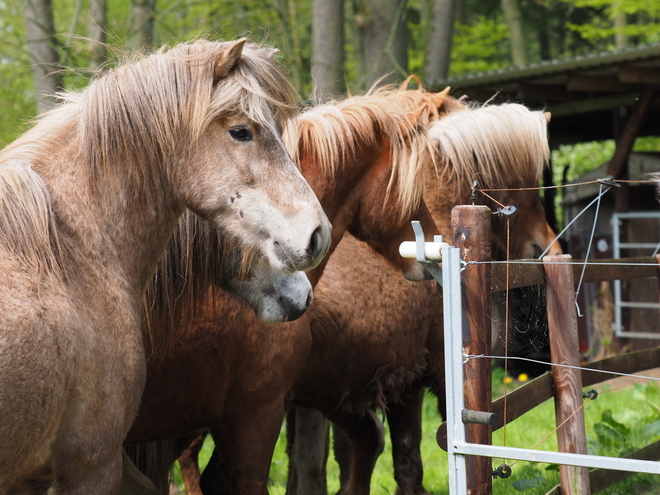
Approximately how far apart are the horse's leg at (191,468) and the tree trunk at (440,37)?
241 inches

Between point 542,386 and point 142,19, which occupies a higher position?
point 142,19

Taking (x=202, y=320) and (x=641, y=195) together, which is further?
(x=641, y=195)

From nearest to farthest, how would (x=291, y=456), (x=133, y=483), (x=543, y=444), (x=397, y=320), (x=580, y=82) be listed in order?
1. (x=133, y=483)
2. (x=397, y=320)
3. (x=291, y=456)
4. (x=543, y=444)
5. (x=580, y=82)

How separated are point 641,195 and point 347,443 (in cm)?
723

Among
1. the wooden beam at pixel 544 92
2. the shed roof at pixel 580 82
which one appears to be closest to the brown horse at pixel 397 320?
the shed roof at pixel 580 82

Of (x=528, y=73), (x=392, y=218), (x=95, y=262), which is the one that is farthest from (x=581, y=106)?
(x=95, y=262)

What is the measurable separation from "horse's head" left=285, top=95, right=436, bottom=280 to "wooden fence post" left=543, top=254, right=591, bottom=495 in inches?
29.2

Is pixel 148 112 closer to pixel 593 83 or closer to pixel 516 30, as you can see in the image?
pixel 593 83

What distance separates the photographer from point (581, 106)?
9227mm

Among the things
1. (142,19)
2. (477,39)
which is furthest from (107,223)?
(477,39)

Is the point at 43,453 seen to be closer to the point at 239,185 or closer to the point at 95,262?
the point at 95,262

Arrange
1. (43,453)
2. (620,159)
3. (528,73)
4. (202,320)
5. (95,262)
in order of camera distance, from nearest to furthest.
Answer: (43,453)
(95,262)
(202,320)
(528,73)
(620,159)

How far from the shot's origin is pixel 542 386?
10.6 ft

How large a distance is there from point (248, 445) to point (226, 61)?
170cm
